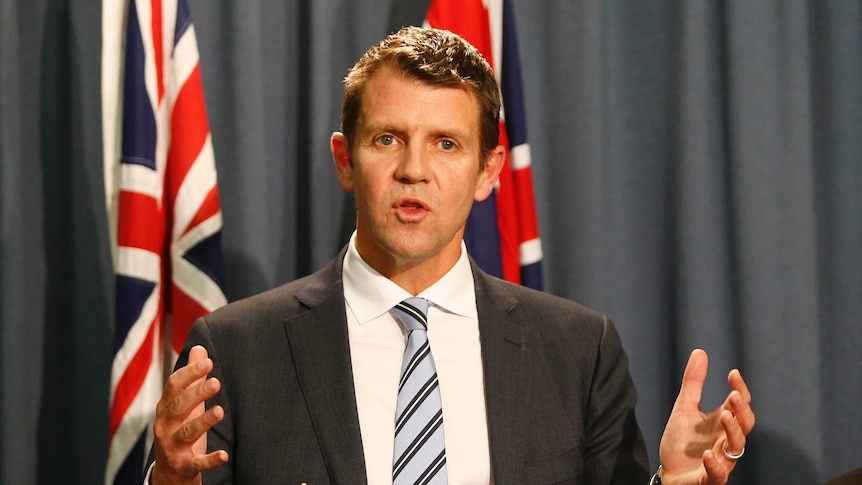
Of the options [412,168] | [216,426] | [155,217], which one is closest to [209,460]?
[216,426]

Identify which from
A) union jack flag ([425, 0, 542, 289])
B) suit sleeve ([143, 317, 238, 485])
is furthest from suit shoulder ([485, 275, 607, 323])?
suit sleeve ([143, 317, 238, 485])

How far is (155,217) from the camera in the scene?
7.95 ft

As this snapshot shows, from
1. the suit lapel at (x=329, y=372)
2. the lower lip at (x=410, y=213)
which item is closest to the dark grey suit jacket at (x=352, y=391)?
the suit lapel at (x=329, y=372)

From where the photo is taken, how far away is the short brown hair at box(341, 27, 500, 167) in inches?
77.2

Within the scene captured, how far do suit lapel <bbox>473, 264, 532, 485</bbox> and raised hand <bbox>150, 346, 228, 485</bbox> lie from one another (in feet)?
1.78

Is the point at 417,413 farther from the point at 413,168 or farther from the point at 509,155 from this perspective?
the point at 509,155

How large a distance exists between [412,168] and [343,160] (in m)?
0.25

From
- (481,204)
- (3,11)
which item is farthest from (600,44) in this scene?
(3,11)

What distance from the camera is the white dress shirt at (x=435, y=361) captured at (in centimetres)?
183

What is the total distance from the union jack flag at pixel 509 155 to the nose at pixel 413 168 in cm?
67

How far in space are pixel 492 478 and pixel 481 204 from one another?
927 mm

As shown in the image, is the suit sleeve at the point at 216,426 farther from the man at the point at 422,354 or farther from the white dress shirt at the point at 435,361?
the white dress shirt at the point at 435,361

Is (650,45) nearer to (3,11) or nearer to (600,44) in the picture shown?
(600,44)

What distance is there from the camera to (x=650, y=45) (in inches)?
112
